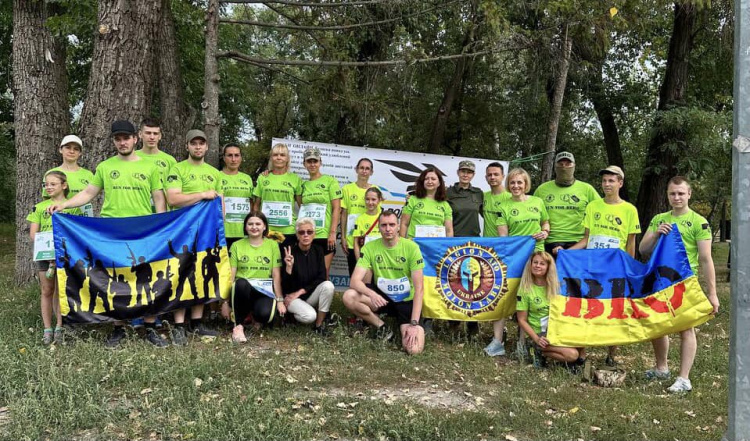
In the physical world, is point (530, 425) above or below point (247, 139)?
below

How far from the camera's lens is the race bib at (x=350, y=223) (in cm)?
709

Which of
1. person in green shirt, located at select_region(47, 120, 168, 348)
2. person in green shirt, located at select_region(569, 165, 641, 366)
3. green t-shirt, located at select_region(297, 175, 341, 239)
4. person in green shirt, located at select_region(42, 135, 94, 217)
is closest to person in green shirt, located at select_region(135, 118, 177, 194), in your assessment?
person in green shirt, located at select_region(47, 120, 168, 348)

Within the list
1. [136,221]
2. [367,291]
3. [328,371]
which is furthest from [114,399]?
[367,291]

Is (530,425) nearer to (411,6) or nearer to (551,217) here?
(551,217)

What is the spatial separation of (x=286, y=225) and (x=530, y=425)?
3794mm

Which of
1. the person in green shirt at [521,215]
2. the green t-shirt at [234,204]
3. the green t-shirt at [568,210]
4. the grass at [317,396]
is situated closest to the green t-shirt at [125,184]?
the green t-shirt at [234,204]

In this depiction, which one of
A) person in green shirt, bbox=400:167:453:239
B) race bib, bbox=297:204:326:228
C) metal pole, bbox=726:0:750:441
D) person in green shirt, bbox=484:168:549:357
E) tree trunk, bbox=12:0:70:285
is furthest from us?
tree trunk, bbox=12:0:70:285

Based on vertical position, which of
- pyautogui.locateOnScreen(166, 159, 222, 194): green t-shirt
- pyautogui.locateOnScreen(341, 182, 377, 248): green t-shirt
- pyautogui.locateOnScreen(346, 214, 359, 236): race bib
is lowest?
pyautogui.locateOnScreen(346, 214, 359, 236): race bib

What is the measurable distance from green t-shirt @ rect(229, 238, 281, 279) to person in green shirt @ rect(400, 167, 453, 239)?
1.64 meters

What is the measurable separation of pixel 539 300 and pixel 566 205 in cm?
136

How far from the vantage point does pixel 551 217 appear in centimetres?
650

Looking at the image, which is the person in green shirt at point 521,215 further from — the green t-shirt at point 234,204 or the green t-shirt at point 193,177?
the green t-shirt at point 193,177

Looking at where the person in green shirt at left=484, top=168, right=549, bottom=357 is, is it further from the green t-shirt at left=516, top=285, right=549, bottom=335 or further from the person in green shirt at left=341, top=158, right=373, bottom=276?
the person in green shirt at left=341, top=158, right=373, bottom=276

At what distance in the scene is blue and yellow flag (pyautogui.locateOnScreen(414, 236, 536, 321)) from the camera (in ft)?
20.7
